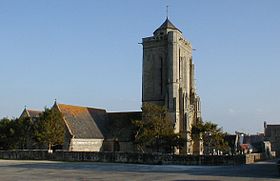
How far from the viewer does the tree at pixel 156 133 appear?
55.3 metres

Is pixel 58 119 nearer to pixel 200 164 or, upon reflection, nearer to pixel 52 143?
pixel 52 143

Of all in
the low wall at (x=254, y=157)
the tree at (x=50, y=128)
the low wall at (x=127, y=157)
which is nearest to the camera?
the low wall at (x=127, y=157)

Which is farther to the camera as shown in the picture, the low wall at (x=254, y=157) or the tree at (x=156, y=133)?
the tree at (x=156, y=133)

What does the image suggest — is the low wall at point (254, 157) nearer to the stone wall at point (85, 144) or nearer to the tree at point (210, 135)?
the tree at point (210, 135)

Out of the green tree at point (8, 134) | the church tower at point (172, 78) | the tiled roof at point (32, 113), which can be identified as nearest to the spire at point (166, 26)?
the church tower at point (172, 78)

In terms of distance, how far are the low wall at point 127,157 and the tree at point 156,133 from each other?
809cm

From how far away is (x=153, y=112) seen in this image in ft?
194

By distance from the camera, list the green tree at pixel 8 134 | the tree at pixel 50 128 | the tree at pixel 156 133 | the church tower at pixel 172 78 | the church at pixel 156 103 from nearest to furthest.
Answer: the tree at pixel 156 133 < the tree at pixel 50 128 < the green tree at pixel 8 134 < the church at pixel 156 103 < the church tower at pixel 172 78

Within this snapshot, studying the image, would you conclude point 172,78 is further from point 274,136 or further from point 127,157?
point 274,136

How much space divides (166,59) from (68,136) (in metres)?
19.9

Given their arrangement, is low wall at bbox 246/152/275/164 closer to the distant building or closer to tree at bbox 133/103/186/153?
tree at bbox 133/103/186/153

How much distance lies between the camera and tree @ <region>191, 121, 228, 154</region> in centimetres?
5884

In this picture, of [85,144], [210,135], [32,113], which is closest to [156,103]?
[210,135]

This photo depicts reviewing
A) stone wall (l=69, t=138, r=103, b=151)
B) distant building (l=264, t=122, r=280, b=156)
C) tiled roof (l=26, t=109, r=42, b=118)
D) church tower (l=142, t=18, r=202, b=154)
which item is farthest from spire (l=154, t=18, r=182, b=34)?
distant building (l=264, t=122, r=280, b=156)
